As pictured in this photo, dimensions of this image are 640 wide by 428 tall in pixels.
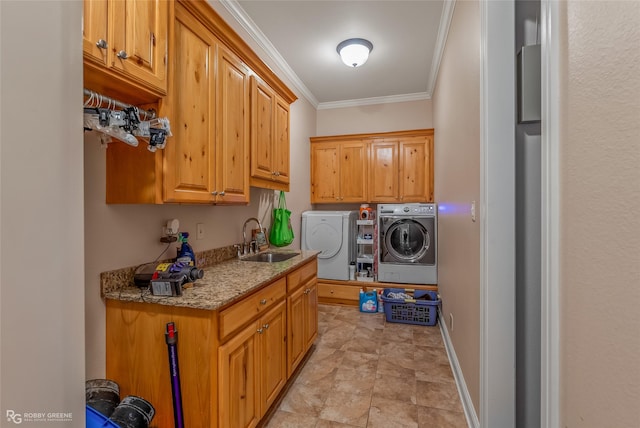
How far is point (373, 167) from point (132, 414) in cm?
363

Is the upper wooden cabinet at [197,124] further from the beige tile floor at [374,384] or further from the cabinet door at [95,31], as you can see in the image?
the beige tile floor at [374,384]

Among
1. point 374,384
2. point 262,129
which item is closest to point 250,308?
point 374,384

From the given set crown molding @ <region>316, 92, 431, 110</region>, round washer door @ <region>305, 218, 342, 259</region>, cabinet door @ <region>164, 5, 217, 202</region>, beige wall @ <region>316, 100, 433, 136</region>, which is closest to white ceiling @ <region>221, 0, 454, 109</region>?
crown molding @ <region>316, 92, 431, 110</region>

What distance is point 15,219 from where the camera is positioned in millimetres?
375

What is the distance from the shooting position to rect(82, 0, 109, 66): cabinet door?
1001 mm

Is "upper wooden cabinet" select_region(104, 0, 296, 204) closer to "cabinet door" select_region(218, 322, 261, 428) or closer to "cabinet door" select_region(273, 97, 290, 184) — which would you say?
"cabinet door" select_region(273, 97, 290, 184)

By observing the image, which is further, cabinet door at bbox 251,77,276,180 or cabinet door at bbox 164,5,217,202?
cabinet door at bbox 251,77,276,180

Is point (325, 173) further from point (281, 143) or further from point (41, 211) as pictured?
point (41, 211)

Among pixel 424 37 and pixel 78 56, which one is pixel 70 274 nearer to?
pixel 78 56

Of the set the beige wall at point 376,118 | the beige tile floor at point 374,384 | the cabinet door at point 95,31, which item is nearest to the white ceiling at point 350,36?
the beige wall at point 376,118

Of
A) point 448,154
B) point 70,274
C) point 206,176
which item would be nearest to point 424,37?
point 448,154

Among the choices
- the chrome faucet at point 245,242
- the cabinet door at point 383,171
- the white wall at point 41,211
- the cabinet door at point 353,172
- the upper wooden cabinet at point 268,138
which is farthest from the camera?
the cabinet door at point 353,172

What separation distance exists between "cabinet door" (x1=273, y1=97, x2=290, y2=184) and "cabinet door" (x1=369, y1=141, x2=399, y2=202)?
173cm

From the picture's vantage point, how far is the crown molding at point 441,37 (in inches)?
91.6
